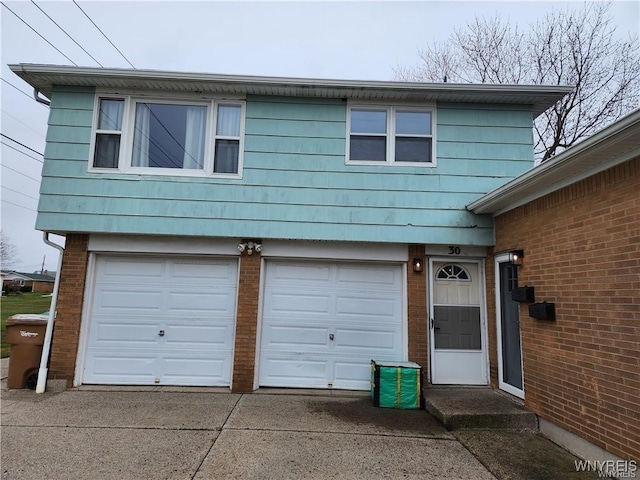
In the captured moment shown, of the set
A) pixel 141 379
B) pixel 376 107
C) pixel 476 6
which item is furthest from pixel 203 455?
pixel 476 6

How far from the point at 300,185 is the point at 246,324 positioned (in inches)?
97.4

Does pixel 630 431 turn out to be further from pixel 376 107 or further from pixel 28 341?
pixel 28 341

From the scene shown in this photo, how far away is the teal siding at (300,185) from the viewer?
5766 millimetres

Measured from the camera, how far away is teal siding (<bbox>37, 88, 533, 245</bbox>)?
227 inches

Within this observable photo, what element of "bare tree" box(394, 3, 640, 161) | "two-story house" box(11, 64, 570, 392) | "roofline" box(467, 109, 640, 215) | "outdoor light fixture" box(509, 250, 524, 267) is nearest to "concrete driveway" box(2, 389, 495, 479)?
"two-story house" box(11, 64, 570, 392)

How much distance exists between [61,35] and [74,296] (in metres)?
5.89

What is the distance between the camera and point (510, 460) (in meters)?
3.58

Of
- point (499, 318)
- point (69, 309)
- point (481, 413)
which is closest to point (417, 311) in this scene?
point (499, 318)

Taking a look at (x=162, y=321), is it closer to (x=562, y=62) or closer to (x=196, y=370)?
(x=196, y=370)

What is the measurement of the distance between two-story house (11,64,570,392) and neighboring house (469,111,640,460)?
1195 millimetres

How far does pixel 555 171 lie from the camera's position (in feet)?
12.5

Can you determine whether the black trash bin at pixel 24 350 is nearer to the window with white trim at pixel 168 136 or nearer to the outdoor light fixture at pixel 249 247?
the window with white trim at pixel 168 136

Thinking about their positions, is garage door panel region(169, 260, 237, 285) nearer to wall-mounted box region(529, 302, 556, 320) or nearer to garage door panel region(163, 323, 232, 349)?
garage door panel region(163, 323, 232, 349)

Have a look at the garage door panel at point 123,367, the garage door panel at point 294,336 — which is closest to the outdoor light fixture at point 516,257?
the garage door panel at point 294,336
